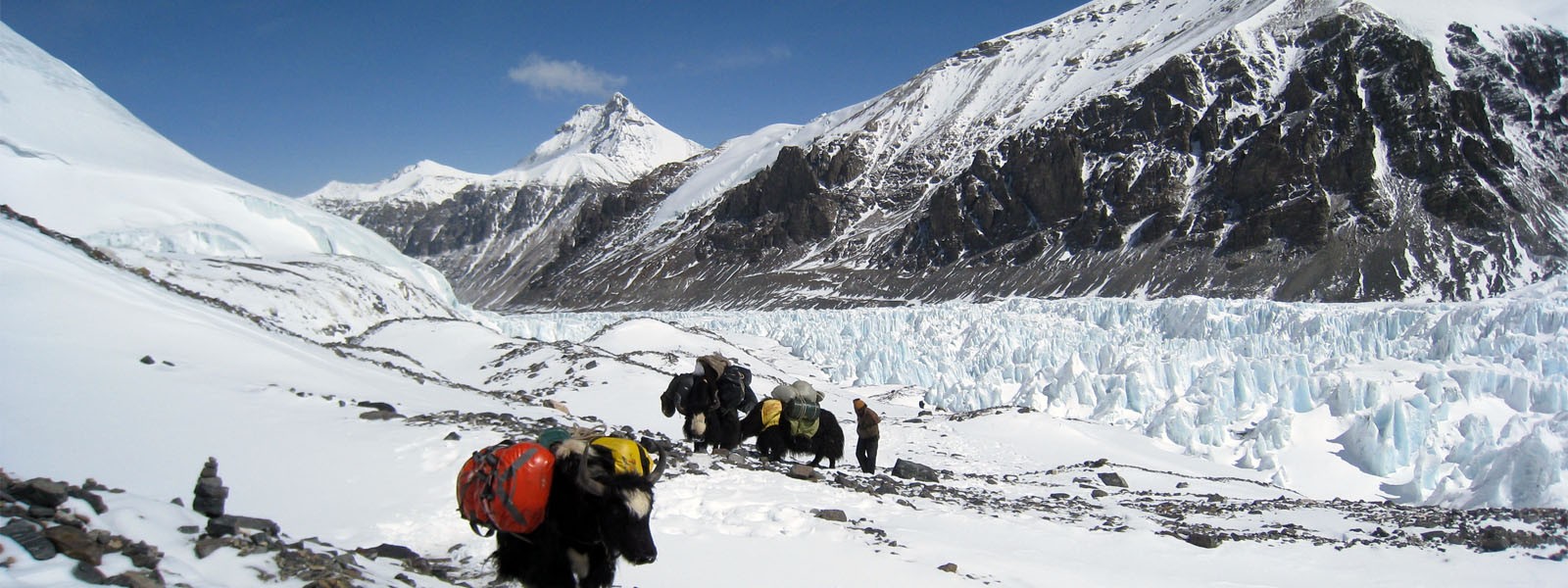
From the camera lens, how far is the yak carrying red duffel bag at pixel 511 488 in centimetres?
362

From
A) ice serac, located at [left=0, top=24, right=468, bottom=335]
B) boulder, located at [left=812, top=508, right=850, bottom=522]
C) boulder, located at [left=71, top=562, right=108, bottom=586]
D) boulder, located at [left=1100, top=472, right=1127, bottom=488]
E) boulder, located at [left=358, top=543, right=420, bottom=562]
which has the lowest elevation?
boulder, located at [left=1100, top=472, right=1127, bottom=488]

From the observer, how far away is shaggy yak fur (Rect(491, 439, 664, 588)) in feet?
12.0

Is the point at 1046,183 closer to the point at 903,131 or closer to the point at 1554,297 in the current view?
the point at 903,131

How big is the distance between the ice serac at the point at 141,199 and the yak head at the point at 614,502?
22.2 m

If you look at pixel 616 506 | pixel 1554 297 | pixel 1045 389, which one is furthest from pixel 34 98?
pixel 1554 297

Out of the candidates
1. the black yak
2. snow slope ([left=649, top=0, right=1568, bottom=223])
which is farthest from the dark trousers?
snow slope ([left=649, top=0, right=1568, bottom=223])

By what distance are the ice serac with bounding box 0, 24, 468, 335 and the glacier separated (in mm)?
21700

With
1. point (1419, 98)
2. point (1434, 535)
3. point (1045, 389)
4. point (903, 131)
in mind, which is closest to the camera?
point (1434, 535)

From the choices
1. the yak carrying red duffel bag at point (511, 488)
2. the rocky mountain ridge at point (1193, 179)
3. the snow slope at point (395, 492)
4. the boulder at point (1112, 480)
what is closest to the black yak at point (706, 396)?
the snow slope at point (395, 492)

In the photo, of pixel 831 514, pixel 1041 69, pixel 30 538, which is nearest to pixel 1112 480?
pixel 831 514

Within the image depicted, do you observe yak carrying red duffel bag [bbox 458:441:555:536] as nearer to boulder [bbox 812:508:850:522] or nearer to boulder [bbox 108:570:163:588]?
boulder [bbox 108:570:163:588]

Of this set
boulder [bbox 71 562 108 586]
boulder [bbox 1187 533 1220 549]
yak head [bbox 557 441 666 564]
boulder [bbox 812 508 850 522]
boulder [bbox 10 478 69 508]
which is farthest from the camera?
boulder [bbox 1187 533 1220 549]

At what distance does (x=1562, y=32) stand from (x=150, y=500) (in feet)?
472

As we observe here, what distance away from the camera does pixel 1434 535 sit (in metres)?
8.85
